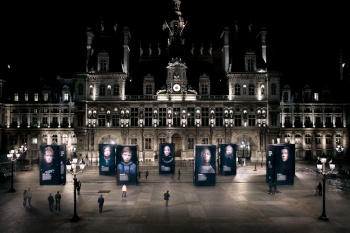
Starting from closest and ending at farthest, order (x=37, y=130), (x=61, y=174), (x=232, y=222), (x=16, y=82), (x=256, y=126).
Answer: (x=232, y=222) → (x=61, y=174) → (x=256, y=126) → (x=37, y=130) → (x=16, y=82)

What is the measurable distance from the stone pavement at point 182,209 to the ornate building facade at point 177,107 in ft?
89.4

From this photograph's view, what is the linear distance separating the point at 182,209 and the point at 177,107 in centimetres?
4320

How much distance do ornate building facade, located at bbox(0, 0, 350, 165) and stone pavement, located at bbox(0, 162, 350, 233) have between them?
2726 cm

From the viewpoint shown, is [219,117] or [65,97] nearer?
[219,117]

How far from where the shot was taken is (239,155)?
71562mm

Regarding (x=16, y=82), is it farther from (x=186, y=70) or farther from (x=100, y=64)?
(x=186, y=70)

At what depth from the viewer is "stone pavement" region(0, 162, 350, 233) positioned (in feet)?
78.5

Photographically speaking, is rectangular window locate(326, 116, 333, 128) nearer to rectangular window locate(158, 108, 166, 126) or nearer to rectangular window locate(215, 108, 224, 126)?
rectangular window locate(215, 108, 224, 126)

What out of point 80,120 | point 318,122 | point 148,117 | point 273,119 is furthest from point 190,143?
point 318,122

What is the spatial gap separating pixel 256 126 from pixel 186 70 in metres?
19.0

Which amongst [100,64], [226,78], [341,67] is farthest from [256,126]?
[100,64]

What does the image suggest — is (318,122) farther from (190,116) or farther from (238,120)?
(190,116)

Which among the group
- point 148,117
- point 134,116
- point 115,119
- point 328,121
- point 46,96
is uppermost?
point 46,96

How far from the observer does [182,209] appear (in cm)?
2930
